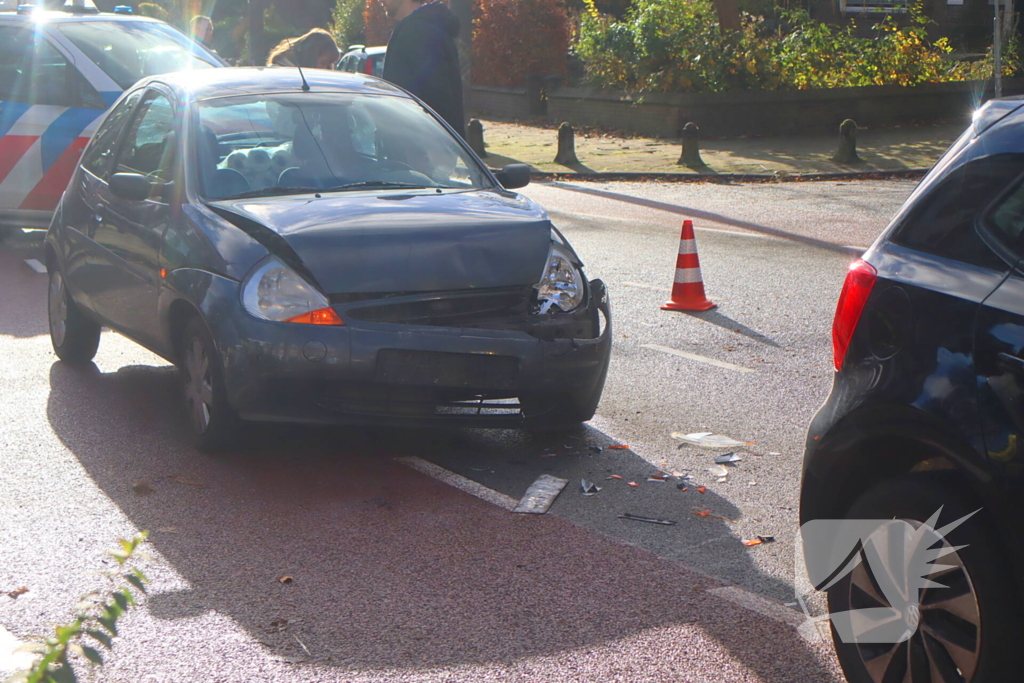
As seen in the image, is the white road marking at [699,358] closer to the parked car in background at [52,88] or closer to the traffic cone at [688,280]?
the traffic cone at [688,280]

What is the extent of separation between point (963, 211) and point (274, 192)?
3490 millimetres

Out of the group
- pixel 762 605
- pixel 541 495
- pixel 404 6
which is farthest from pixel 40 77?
pixel 762 605

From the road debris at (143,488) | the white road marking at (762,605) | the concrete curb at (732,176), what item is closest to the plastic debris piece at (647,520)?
the white road marking at (762,605)

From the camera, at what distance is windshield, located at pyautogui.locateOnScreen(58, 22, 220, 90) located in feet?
35.7

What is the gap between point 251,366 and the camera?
4.92 metres

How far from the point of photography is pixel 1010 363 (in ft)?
8.91

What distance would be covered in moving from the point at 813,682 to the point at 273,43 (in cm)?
4579

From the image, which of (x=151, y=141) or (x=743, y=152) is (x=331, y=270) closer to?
(x=151, y=141)

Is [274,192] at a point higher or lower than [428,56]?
lower

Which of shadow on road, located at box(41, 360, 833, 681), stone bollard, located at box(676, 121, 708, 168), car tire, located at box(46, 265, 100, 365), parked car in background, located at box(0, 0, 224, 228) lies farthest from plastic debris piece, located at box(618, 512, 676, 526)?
stone bollard, located at box(676, 121, 708, 168)

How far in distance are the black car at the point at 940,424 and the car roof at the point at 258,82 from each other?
149 inches

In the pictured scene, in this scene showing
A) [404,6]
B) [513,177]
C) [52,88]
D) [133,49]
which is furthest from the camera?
[133,49]

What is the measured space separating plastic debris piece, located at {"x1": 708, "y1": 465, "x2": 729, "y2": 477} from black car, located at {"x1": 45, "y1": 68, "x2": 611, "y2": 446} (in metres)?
0.59

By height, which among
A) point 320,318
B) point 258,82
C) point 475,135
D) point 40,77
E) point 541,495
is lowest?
point 475,135
